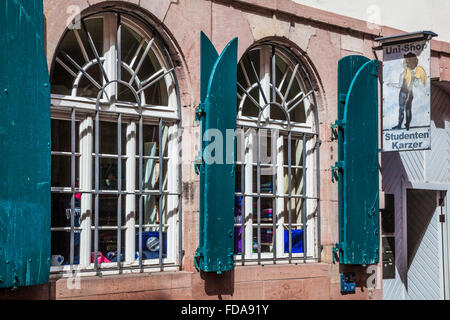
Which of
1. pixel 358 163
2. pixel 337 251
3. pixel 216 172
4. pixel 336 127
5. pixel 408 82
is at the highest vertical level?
pixel 408 82

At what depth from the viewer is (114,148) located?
6.64m

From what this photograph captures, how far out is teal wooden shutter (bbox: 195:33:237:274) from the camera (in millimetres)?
6809

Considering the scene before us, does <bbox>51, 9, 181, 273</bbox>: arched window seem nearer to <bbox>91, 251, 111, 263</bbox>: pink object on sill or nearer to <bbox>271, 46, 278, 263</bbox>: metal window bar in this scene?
<bbox>91, 251, 111, 263</bbox>: pink object on sill

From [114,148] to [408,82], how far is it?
365 cm

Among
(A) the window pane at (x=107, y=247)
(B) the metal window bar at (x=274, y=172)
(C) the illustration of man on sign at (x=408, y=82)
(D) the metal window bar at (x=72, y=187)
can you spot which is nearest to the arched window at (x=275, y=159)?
(B) the metal window bar at (x=274, y=172)

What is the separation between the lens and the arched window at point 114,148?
625 centimetres

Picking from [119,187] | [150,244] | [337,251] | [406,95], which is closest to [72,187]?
[119,187]

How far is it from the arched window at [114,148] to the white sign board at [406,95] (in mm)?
2726

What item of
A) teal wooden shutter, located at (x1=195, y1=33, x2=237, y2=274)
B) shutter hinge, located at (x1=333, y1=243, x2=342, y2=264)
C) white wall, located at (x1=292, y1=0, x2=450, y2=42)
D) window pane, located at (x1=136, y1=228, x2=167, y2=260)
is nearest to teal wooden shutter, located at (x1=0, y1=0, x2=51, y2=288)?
window pane, located at (x1=136, y1=228, x2=167, y2=260)

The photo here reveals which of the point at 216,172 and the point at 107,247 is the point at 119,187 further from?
the point at 216,172

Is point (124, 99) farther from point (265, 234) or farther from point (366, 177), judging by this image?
point (366, 177)

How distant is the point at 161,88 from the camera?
7082 millimetres

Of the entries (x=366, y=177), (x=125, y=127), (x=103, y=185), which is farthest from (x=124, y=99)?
(x=366, y=177)

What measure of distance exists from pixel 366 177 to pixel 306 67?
1.42 m
